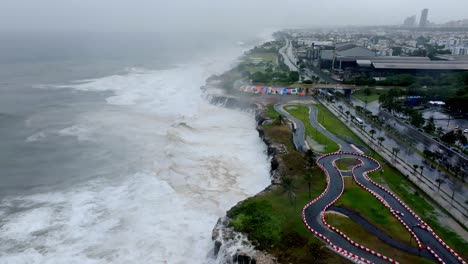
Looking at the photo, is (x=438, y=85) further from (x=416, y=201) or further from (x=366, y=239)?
(x=366, y=239)

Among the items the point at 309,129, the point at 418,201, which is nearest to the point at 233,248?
the point at 418,201

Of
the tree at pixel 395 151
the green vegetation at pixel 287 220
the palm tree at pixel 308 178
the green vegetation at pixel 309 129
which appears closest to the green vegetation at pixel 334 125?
the green vegetation at pixel 309 129

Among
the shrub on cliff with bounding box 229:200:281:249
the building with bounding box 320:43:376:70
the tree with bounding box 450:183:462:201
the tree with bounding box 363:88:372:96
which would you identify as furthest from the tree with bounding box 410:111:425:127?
the building with bounding box 320:43:376:70

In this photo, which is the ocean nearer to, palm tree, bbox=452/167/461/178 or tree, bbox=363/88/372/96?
palm tree, bbox=452/167/461/178

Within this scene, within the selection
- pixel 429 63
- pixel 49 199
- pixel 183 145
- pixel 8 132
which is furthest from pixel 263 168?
pixel 429 63

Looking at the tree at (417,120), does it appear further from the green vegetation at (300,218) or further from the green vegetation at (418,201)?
the green vegetation at (300,218)
